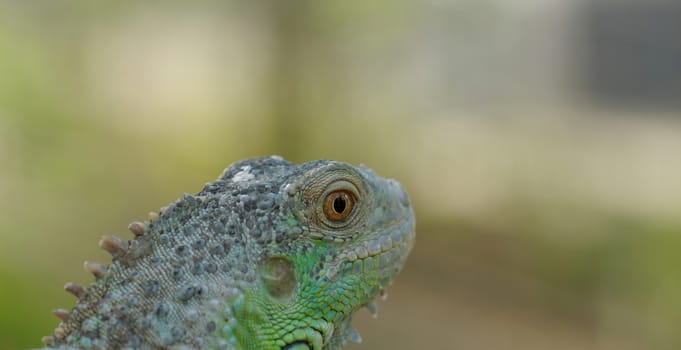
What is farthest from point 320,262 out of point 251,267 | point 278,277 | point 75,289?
point 75,289

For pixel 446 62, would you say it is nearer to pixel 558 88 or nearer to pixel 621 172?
pixel 558 88

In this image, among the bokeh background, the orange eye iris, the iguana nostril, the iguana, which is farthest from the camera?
the bokeh background

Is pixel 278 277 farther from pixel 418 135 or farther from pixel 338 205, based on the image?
pixel 418 135

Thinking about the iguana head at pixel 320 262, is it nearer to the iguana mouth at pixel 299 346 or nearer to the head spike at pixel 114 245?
the iguana mouth at pixel 299 346

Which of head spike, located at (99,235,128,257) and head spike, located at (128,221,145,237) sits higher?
head spike, located at (128,221,145,237)

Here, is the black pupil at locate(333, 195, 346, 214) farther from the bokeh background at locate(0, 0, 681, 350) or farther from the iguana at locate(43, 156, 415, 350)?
the bokeh background at locate(0, 0, 681, 350)

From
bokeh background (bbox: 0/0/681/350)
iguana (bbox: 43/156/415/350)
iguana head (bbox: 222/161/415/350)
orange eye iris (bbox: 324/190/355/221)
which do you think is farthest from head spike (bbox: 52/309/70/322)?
bokeh background (bbox: 0/0/681/350)

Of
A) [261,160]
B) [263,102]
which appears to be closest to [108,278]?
[261,160]

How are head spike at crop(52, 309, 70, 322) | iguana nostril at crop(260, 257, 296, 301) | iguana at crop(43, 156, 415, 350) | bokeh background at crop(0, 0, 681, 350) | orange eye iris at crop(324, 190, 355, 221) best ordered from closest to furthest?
1. iguana at crop(43, 156, 415, 350)
2. head spike at crop(52, 309, 70, 322)
3. iguana nostril at crop(260, 257, 296, 301)
4. orange eye iris at crop(324, 190, 355, 221)
5. bokeh background at crop(0, 0, 681, 350)

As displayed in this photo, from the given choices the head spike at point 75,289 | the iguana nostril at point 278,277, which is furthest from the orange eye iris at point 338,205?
the head spike at point 75,289
